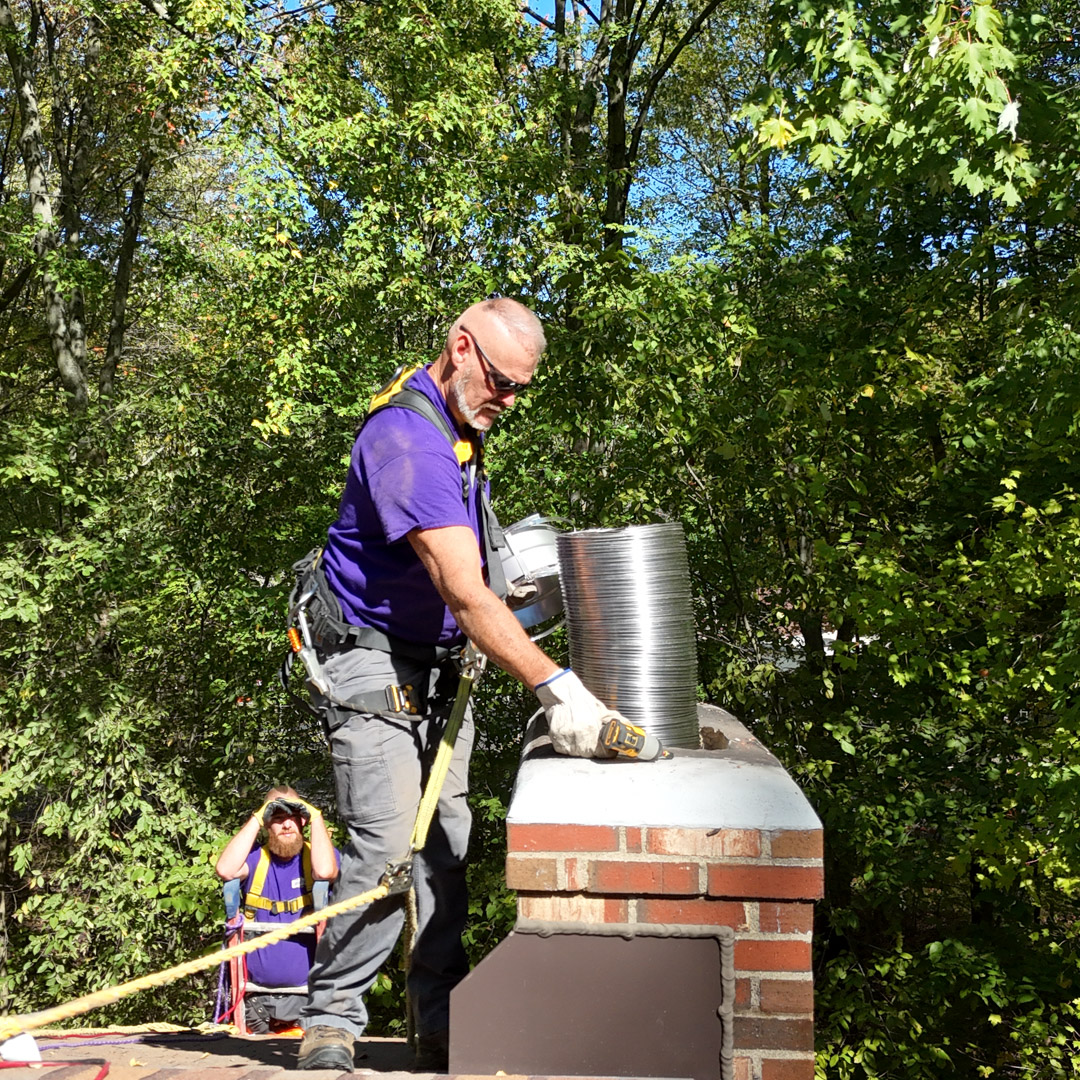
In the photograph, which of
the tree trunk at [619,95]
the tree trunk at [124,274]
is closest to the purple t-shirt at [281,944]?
the tree trunk at [619,95]

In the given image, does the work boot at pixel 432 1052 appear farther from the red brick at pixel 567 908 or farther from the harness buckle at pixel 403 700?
the red brick at pixel 567 908

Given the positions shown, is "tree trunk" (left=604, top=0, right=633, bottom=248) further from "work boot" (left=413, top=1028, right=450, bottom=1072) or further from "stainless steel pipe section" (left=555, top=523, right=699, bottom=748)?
"work boot" (left=413, top=1028, right=450, bottom=1072)

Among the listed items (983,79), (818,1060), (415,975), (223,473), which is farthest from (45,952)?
(983,79)

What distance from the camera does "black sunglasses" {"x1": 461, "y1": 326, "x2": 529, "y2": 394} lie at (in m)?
2.82

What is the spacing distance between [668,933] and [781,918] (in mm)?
234

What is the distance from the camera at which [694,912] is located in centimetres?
214

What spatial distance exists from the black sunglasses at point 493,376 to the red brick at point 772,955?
1519 mm

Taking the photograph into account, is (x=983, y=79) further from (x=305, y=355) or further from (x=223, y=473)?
(x=223, y=473)

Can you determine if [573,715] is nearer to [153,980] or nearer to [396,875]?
[396,875]

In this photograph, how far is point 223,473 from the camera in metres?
7.95

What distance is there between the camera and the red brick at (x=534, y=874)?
2.15m

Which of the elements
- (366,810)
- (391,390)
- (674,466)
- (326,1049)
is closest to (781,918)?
(366,810)

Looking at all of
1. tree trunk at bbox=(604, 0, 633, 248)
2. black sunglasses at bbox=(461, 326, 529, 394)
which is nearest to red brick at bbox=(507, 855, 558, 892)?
black sunglasses at bbox=(461, 326, 529, 394)

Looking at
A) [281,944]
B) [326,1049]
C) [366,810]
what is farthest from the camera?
[281,944]
